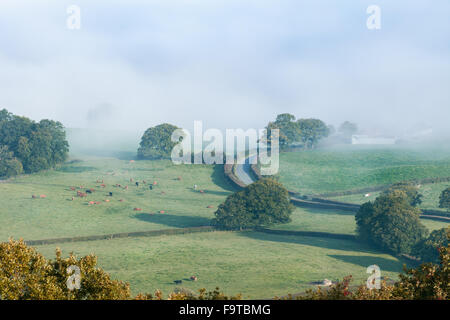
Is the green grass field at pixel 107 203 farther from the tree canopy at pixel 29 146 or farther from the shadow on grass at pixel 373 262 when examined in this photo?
the shadow on grass at pixel 373 262

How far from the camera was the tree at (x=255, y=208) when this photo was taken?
105 metres

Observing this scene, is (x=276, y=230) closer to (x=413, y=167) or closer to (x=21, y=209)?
(x=21, y=209)

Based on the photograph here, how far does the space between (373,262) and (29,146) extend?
133407 millimetres

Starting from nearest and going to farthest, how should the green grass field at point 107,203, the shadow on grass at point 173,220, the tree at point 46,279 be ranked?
the tree at point 46,279 < the green grass field at point 107,203 < the shadow on grass at point 173,220

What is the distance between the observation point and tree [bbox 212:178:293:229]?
10500 centimetres

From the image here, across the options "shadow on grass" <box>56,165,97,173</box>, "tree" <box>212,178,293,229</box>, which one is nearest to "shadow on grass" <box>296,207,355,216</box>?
"tree" <box>212,178,293,229</box>

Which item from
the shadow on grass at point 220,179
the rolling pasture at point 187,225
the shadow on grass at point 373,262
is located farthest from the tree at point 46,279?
the shadow on grass at point 220,179

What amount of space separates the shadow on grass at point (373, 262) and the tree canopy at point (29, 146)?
119415 millimetres

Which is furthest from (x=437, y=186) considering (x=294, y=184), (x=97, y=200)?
(x=97, y=200)

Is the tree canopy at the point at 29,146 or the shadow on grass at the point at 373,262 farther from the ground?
the tree canopy at the point at 29,146

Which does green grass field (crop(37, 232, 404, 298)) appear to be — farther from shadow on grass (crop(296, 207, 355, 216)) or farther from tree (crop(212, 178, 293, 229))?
shadow on grass (crop(296, 207, 355, 216))

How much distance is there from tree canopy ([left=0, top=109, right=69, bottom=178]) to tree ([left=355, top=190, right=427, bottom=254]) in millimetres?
118502

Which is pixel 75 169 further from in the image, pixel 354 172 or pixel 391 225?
pixel 391 225

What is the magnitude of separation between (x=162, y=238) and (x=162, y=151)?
10381 cm
